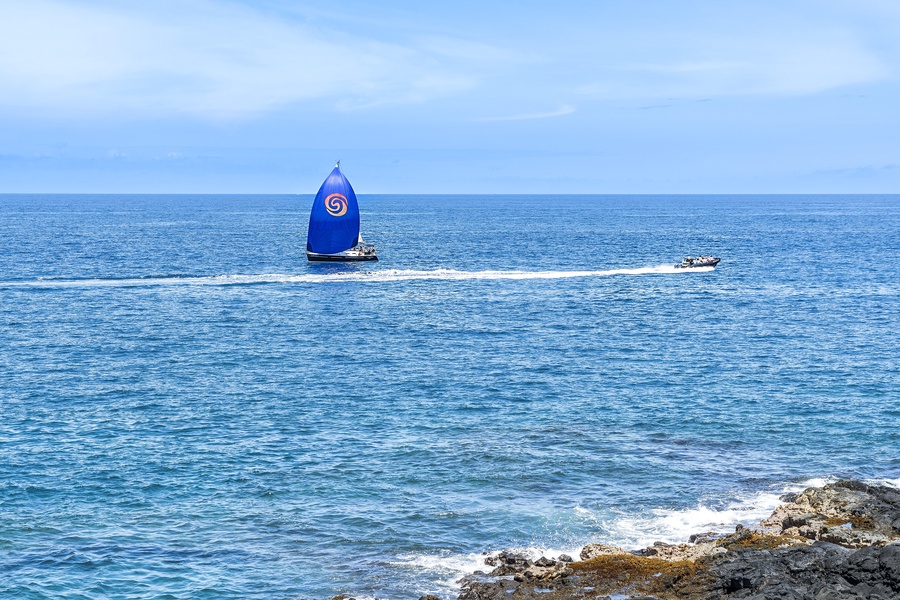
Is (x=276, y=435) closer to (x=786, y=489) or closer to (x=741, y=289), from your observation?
(x=786, y=489)

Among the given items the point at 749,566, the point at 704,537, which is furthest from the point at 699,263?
the point at 749,566

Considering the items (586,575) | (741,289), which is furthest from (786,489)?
(741,289)

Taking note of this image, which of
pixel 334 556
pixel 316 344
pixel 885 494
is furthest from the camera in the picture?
pixel 316 344

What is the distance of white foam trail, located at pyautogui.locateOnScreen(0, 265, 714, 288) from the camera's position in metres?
117

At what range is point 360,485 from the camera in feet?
151

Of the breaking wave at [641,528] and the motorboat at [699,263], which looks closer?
the breaking wave at [641,528]

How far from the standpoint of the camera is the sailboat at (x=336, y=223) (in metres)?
139

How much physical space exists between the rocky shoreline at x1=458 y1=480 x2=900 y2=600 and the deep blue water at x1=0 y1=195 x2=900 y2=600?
2.42m

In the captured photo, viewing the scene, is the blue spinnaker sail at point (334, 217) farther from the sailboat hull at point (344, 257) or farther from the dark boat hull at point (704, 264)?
the dark boat hull at point (704, 264)

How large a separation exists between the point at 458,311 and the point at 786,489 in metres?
57.1

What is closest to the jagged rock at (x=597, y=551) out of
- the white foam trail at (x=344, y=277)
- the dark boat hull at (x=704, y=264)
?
the white foam trail at (x=344, y=277)

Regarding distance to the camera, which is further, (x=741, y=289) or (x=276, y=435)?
(x=741, y=289)

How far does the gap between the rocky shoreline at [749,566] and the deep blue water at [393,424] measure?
7.96 feet

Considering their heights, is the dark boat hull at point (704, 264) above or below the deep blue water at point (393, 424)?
above
